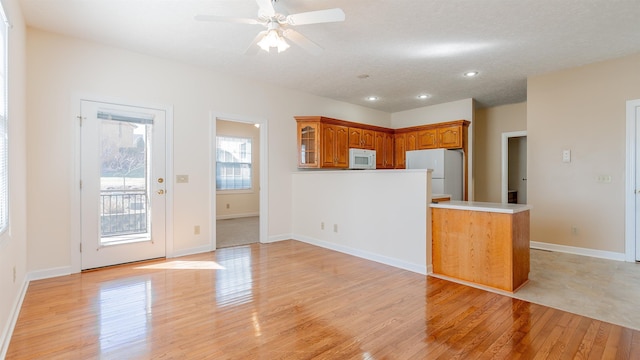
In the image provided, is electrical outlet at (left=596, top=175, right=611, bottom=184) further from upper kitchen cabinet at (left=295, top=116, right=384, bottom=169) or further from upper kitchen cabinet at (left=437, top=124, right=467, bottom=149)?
upper kitchen cabinet at (left=295, top=116, right=384, bottom=169)

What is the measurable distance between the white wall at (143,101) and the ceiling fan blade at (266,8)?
7.46 ft

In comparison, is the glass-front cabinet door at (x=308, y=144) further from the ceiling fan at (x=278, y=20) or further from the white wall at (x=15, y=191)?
the white wall at (x=15, y=191)

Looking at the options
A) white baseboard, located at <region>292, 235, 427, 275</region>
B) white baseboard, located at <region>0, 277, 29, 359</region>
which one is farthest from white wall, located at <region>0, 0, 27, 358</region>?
white baseboard, located at <region>292, 235, 427, 275</region>

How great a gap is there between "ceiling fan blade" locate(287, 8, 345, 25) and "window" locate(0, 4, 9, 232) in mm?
2021

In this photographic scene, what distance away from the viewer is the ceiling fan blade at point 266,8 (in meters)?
2.29

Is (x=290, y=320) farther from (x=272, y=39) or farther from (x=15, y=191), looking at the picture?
(x=15, y=191)

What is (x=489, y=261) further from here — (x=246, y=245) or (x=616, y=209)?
(x=246, y=245)

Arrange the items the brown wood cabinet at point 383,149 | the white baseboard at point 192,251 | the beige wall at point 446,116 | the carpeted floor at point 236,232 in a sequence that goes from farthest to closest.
A: the brown wood cabinet at point 383,149, the beige wall at point 446,116, the carpeted floor at point 236,232, the white baseboard at point 192,251

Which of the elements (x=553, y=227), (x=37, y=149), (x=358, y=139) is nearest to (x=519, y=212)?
(x=553, y=227)

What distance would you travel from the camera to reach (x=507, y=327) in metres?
2.26

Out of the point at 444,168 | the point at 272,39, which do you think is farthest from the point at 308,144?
the point at 272,39

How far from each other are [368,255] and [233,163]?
198 inches

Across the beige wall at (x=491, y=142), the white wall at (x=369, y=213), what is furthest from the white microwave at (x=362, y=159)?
the beige wall at (x=491, y=142)

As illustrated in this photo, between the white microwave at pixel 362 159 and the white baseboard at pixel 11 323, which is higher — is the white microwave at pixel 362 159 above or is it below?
above
